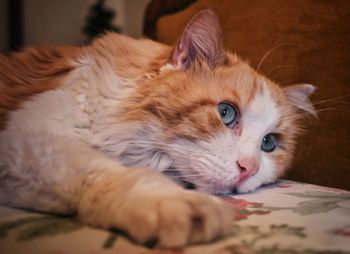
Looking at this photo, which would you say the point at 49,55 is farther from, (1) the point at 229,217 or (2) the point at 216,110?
(1) the point at 229,217

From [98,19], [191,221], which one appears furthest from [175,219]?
[98,19]

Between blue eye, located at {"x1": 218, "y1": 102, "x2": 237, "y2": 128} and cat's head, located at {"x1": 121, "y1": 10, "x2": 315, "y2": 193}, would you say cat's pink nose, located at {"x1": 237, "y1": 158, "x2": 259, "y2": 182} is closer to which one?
cat's head, located at {"x1": 121, "y1": 10, "x2": 315, "y2": 193}

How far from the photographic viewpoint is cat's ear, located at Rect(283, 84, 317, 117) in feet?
4.18

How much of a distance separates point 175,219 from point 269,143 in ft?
2.31

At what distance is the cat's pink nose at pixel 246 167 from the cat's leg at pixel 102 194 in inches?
10.1

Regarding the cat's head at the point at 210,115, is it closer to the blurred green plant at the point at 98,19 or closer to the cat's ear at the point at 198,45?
the cat's ear at the point at 198,45

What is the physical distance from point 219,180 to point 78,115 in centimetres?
44

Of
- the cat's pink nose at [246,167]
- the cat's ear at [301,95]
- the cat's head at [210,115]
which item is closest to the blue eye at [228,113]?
the cat's head at [210,115]

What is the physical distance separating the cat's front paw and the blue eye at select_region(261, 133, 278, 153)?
57 cm

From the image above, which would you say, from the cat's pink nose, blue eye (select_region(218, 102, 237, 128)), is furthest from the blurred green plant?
the cat's pink nose

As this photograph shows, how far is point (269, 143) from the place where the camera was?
1206 millimetres

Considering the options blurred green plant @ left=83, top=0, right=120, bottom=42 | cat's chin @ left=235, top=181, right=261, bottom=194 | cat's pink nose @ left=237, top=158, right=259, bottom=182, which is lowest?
cat's chin @ left=235, top=181, right=261, bottom=194

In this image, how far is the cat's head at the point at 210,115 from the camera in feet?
3.11

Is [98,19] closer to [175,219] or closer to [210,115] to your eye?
[210,115]
